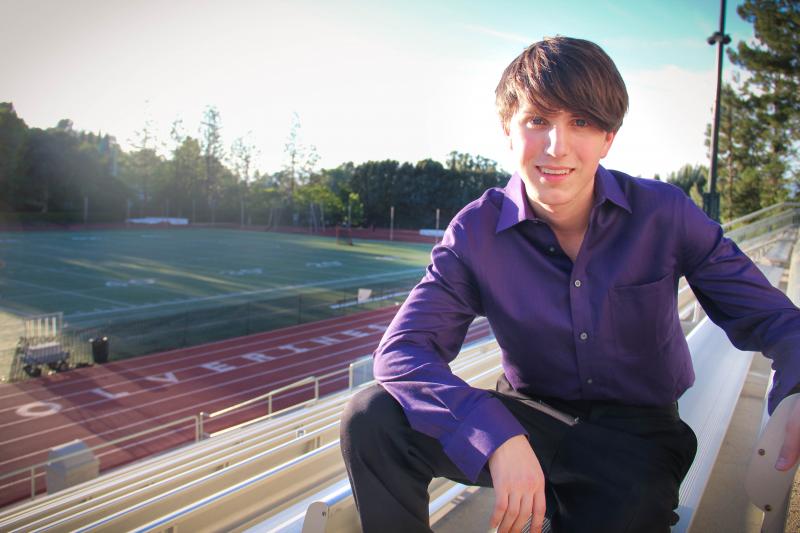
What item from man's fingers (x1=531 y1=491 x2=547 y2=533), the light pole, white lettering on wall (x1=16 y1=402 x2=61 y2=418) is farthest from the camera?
white lettering on wall (x1=16 y1=402 x2=61 y2=418)

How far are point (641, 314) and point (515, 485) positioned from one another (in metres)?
0.45

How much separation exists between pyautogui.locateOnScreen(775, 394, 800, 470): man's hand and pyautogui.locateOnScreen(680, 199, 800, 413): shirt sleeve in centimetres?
13

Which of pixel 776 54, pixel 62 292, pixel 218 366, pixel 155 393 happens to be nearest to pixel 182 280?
pixel 62 292

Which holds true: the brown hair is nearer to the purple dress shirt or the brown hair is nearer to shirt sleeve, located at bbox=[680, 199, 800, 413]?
the purple dress shirt

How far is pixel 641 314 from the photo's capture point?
1.14 metres

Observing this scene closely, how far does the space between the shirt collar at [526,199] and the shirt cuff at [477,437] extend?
40 centimetres

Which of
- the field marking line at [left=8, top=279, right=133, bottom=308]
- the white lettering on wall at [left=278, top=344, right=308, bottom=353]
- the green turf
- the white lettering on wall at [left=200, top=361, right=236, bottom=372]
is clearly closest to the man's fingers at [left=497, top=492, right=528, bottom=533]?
the white lettering on wall at [left=200, top=361, right=236, bottom=372]

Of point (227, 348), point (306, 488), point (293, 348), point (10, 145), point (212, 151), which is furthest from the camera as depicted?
point (212, 151)

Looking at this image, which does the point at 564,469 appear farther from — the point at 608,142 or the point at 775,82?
the point at 775,82

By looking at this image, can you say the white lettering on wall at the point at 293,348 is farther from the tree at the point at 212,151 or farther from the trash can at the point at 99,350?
the tree at the point at 212,151

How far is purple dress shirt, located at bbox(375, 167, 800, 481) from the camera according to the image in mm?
1116

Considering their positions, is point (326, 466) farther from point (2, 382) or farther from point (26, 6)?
point (26, 6)

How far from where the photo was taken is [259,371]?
13.6m

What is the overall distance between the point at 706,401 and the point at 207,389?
39.4 ft
